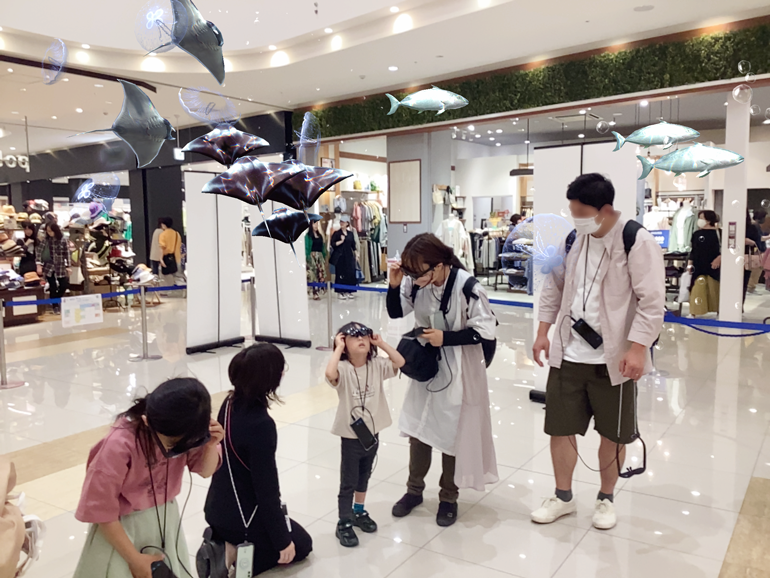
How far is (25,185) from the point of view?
12.5 m

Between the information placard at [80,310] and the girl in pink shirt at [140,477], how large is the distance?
16.3 ft

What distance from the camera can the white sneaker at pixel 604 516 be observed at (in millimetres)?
2885

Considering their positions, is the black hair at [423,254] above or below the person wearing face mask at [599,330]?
above

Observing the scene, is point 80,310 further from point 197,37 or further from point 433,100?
point 197,37

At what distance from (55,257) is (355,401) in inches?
348

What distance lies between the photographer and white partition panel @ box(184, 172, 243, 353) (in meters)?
6.59

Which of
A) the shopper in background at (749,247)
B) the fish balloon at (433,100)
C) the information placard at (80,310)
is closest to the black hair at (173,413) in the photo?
the fish balloon at (433,100)

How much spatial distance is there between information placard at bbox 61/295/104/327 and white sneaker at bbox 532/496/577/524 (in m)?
5.06

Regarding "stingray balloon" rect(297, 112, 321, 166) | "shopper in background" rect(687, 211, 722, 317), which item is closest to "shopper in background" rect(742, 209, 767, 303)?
"shopper in background" rect(687, 211, 722, 317)

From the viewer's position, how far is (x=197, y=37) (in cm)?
200

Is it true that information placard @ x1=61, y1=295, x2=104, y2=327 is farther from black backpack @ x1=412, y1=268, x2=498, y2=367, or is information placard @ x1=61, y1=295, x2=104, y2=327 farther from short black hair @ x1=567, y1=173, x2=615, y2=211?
short black hair @ x1=567, y1=173, x2=615, y2=211

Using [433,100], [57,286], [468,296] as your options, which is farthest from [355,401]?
[57,286]

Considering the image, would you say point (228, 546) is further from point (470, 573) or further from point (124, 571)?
point (470, 573)

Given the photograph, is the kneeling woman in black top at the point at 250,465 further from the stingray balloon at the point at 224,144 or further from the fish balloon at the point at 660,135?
the fish balloon at the point at 660,135
